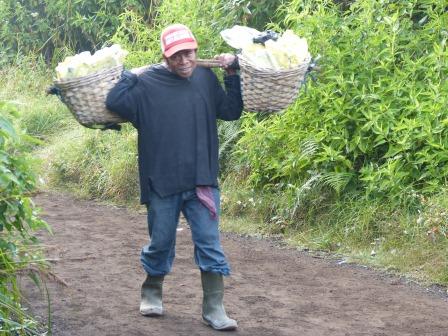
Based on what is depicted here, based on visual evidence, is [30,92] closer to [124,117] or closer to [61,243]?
[61,243]

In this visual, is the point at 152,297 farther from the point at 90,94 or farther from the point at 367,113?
A: the point at 367,113

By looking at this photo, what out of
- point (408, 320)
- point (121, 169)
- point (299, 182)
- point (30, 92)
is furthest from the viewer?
point (30, 92)

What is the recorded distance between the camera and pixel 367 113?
855cm

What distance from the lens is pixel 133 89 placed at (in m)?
5.89

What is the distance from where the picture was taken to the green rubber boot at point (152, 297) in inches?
246

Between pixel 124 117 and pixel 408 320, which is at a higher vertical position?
pixel 124 117

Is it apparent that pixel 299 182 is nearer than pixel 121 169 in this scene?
Yes

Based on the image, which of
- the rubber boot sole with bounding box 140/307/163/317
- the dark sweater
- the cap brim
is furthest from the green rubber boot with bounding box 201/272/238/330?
the cap brim

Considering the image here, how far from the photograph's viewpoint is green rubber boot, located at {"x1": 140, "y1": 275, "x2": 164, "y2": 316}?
6254mm

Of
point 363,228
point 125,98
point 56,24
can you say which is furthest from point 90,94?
Answer: point 56,24

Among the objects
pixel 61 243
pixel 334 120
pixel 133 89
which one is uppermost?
pixel 133 89

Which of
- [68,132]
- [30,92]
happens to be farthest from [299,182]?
[30,92]

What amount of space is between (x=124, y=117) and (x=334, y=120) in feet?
10.5

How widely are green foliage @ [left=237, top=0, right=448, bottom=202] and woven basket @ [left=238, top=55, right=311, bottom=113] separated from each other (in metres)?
2.48
